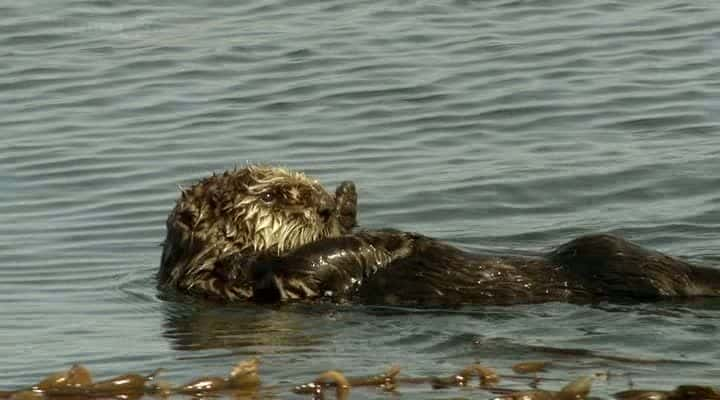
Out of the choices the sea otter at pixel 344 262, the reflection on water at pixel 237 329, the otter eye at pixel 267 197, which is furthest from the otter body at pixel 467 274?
the otter eye at pixel 267 197

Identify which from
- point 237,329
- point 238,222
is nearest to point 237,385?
point 237,329

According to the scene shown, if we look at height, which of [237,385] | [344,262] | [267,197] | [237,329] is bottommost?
[237,329]

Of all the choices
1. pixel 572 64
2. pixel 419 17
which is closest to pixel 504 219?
pixel 572 64

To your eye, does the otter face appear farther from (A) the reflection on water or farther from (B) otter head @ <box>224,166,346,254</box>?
(A) the reflection on water

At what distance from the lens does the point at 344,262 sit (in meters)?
7.62

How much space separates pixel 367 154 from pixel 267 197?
118 inches

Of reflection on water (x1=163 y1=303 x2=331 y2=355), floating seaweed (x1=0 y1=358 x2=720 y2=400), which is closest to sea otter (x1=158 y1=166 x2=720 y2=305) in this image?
reflection on water (x1=163 y1=303 x2=331 y2=355)

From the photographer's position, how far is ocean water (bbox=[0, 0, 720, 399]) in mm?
6863

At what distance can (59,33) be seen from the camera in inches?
627

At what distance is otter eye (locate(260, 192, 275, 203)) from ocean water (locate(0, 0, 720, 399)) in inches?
23.9

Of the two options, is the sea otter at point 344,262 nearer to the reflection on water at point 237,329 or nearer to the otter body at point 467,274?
the otter body at point 467,274

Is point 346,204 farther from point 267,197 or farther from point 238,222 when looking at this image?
point 238,222

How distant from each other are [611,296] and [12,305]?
9.40 ft

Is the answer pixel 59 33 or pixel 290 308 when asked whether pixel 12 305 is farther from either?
pixel 59 33
